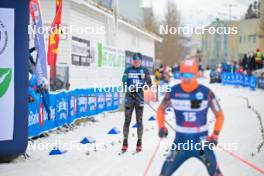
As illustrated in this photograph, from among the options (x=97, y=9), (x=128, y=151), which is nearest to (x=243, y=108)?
(x=97, y=9)

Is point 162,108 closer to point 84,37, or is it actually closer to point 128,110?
point 128,110

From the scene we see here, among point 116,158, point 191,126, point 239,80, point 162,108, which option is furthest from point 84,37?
point 239,80

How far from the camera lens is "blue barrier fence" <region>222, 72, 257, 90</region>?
3542 cm

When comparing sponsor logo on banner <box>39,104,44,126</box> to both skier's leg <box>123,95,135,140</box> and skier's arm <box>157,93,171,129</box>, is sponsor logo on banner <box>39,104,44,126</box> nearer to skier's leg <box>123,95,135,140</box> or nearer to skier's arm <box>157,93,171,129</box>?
skier's leg <box>123,95,135,140</box>

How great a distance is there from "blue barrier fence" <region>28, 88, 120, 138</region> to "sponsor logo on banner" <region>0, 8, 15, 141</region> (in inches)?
97.6

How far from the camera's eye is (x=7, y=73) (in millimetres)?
9617

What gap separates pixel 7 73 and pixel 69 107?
6245mm

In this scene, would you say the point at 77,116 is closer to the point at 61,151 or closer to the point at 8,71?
the point at 61,151

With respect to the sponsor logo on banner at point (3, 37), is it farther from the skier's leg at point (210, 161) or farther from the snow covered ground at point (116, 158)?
the skier's leg at point (210, 161)

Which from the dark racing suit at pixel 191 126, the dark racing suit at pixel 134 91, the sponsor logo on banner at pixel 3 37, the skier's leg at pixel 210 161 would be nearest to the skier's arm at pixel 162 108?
the dark racing suit at pixel 191 126

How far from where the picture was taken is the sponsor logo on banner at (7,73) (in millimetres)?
9562

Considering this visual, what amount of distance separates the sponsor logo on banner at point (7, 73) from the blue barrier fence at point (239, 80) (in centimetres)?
2779

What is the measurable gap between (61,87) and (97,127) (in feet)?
7.87

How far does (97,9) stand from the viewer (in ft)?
73.9
